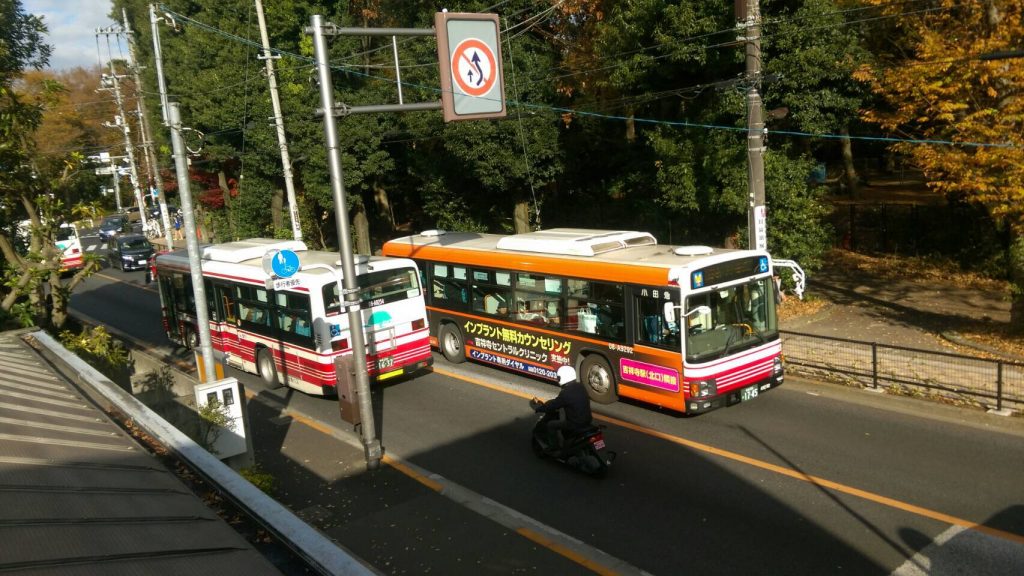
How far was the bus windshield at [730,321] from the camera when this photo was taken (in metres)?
12.0

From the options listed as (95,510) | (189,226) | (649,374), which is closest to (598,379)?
(649,374)

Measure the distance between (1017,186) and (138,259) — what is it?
4251 centimetres

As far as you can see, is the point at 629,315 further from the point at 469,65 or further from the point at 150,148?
the point at 150,148

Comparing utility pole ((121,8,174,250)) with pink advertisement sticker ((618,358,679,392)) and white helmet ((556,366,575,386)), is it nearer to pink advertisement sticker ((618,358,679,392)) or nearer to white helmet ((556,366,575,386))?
pink advertisement sticker ((618,358,679,392))

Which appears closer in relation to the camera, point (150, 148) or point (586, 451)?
point (586, 451)

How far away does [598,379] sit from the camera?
13750mm

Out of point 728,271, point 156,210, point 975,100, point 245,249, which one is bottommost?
point 728,271

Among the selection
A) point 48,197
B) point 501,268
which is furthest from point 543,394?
point 48,197

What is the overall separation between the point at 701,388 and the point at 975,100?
9009 millimetres

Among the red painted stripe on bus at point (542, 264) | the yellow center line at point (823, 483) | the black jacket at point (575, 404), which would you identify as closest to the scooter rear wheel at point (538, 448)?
the black jacket at point (575, 404)

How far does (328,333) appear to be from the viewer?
47.3 feet

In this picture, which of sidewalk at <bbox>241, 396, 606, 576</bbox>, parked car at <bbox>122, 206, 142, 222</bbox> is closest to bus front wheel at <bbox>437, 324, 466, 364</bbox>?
sidewalk at <bbox>241, 396, 606, 576</bbox>

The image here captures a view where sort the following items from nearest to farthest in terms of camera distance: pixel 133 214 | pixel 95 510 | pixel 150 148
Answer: pixel 95 510
pixel 150 148
pixel 133 214

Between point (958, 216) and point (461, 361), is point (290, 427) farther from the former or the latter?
point (958, 216)
